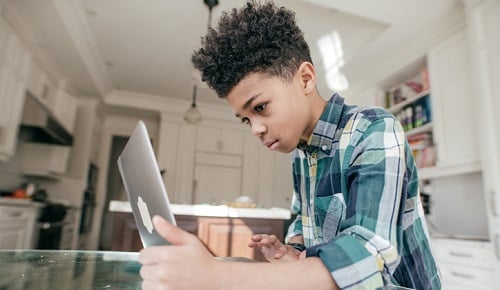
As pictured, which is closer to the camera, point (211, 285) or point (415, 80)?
point (211, 285)

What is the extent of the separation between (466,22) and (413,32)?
1.73ft

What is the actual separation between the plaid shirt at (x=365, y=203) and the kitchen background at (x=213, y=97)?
1.53 meters

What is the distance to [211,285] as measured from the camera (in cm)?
36

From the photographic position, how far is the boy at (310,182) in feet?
1.21

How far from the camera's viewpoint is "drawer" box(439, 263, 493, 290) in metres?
2.14

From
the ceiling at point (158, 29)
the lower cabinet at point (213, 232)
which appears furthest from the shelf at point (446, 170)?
the lower cabinet at point (213, 232)

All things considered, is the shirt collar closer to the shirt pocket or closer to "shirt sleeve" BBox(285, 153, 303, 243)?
the shirt pocket

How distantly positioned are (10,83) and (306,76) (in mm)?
3201

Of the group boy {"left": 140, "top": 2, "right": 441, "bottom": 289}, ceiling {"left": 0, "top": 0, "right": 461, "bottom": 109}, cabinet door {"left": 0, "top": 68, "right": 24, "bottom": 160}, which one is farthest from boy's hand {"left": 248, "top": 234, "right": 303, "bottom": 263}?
cabinet door {"left": 0, "top": 68, "right": 24, "bottom": 160}

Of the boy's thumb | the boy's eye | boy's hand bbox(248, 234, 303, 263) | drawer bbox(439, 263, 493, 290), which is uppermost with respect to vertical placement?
the boy's eye

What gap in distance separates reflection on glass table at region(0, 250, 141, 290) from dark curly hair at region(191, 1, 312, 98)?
40cm

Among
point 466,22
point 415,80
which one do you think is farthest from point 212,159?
point 466,22

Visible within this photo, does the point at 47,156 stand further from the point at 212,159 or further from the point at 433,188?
the point at 433,188

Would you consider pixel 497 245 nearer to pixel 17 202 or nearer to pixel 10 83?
pixel 17 202
